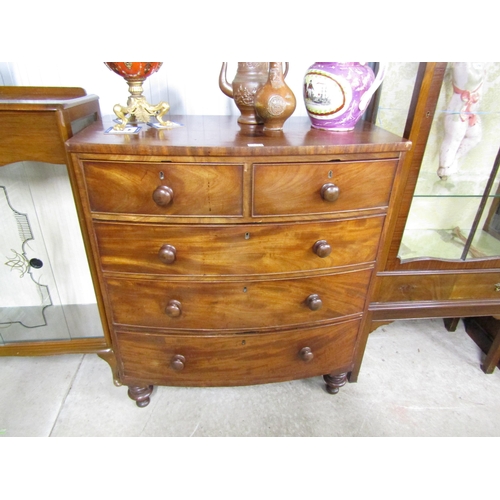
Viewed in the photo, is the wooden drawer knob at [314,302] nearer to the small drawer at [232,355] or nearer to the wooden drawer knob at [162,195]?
the small drawer at [232,355]

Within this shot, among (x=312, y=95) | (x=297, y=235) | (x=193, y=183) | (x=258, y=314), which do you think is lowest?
(x=258, y=314)

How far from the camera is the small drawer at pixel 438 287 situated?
1211 millimetres

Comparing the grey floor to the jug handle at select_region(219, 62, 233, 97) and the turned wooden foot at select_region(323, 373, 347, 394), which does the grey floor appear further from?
the jug handle at select_region(219, 62, 233, 97)

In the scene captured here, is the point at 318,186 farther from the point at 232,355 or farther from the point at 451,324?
the point at 451,324

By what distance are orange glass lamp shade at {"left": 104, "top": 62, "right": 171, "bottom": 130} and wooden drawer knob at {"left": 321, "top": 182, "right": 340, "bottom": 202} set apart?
0.49 meters

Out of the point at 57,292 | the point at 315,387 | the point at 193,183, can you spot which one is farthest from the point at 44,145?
the point at 315,387

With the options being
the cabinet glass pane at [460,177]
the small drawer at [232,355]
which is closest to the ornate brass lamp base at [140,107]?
the small drawer at [232,355]

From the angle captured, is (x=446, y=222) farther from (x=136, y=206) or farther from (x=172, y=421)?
(x=172, y=421)

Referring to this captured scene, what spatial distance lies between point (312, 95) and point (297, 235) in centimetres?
41

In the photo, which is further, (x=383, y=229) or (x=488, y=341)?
(x=488, y=341)

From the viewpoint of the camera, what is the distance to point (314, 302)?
40.6 inches

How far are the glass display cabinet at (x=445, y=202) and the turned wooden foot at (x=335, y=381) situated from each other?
22 centimetres

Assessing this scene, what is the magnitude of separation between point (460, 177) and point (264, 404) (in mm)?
1063

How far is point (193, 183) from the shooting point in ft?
2.78
